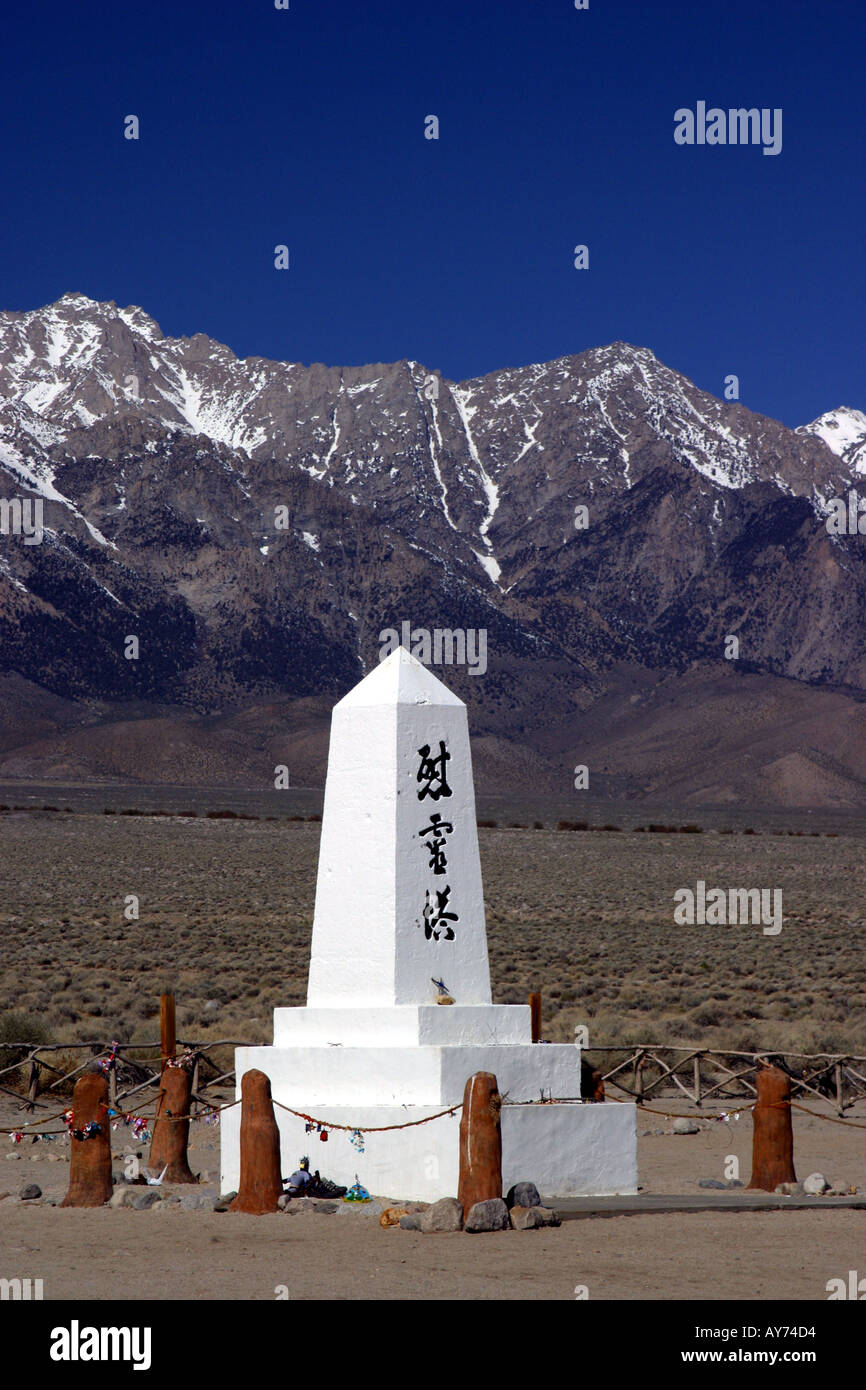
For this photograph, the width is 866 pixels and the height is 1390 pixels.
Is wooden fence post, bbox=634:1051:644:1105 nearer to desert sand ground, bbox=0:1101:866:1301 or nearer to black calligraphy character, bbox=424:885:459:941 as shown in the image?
black calligraphy character, bbox=424:885:459:941

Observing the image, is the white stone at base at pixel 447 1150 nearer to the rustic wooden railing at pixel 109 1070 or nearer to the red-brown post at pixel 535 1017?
the red-brown post at pixel 535 1017

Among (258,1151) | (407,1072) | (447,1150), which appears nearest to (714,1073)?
(407,1072)

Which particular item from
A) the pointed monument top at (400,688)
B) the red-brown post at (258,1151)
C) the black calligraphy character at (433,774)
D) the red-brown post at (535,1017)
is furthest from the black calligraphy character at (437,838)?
the red-brown post at (258,1151)

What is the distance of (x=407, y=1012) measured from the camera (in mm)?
13445

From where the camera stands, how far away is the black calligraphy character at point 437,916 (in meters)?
14.0

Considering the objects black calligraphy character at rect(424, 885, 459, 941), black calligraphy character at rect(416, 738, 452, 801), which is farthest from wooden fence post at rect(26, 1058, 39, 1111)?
black calligraphy character at rect(416, 738, 452, 801)

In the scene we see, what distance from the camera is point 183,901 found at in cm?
4962

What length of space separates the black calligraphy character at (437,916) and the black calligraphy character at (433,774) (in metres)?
0.77

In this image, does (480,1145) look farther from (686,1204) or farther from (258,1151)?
(686,1204)

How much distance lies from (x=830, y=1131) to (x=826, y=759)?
488 ft

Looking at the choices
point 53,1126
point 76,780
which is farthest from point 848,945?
point 76,780

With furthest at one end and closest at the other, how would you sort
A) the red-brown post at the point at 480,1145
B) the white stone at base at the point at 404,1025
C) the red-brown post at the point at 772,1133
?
the red-brown post at the point at 772,1133 → the white stone at base at the point at 404,1025 → the red-brown post at the point at 480,1145

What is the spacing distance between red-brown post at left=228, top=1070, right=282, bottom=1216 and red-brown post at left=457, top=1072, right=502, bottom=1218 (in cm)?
144

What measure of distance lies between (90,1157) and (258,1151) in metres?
1.59
